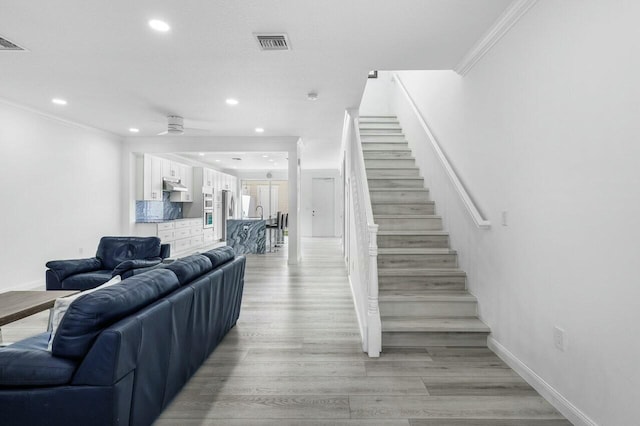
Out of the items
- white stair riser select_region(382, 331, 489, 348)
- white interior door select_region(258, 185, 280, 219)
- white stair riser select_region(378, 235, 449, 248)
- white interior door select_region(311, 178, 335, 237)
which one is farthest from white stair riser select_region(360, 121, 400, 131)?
white interior door select_region(258, 185, 280, 219)

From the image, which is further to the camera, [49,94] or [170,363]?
[49,94]

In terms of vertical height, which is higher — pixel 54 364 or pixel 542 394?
pixel 54 364

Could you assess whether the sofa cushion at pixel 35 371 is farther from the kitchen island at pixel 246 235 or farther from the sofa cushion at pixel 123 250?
the kitchen island at pixel 246 235

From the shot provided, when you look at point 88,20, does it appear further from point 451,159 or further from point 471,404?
point 471,404

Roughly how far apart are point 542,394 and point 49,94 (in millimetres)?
6188

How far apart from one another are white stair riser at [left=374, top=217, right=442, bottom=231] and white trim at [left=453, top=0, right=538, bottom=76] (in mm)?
1712

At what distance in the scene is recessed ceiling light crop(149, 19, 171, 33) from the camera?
2719 mm

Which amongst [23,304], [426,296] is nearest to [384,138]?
[426,296]

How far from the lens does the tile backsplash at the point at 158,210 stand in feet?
25.3

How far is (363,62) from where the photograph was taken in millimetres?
3525

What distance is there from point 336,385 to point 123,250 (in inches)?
144

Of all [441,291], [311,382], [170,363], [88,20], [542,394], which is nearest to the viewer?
[170,363]

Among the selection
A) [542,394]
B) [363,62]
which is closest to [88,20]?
[363,62]

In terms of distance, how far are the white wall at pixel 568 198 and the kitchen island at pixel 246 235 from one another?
647 centimetres
